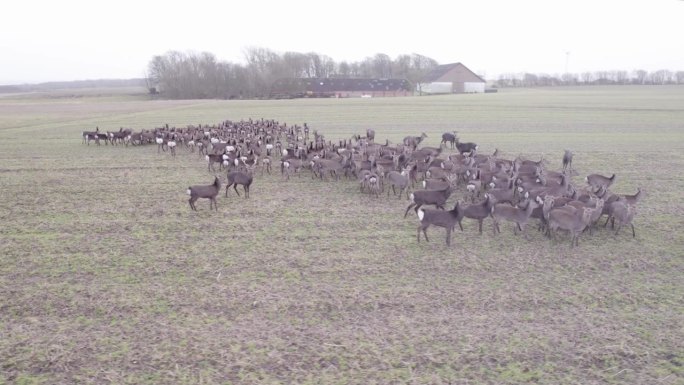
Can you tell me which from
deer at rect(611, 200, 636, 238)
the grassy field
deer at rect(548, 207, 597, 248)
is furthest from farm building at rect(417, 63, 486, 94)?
deer at rect(548, 207, 597, 248)

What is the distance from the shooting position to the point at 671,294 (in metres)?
7.91

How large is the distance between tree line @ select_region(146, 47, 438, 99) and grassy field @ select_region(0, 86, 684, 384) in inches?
3363

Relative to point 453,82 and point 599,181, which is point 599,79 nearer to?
point 453,82

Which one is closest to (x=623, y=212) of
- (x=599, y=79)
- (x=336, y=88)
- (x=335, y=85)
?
(x=336, y=88)

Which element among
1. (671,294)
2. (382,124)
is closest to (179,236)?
(671,294)

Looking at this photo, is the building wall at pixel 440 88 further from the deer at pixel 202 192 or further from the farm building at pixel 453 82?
the deer at pixel 202 192

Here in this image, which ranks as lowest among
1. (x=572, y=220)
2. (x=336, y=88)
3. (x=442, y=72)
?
(x=572, y=220)

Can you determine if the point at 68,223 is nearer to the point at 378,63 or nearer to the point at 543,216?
the point at 543,216

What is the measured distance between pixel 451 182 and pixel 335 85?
289 feet

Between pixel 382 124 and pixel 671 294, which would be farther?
pixel 382 124

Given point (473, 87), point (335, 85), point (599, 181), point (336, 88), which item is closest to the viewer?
point (599, 181)

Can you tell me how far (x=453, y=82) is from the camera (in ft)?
366

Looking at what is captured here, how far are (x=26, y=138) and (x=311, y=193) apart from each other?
24359mm

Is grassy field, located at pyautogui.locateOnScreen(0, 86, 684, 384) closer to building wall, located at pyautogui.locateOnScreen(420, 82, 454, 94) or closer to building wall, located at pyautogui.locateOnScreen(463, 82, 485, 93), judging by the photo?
building wall, located at pyautogui.locateOnScreen(420, 82, 454, 94)
